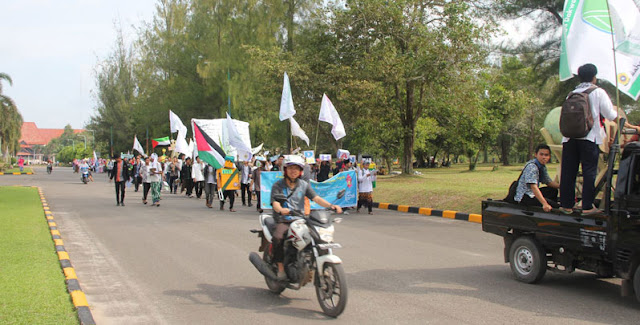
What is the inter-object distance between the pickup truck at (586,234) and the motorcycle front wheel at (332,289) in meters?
2.70

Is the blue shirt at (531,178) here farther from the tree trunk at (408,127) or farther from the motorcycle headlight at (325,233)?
the tree trunk at (408,127)

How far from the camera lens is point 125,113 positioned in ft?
216

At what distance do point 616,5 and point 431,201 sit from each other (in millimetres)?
11060

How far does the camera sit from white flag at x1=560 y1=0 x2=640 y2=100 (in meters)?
7.34

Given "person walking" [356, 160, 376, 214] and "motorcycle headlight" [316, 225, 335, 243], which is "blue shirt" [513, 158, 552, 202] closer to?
"motorcycle headlight" [316, 225, 335, 243]

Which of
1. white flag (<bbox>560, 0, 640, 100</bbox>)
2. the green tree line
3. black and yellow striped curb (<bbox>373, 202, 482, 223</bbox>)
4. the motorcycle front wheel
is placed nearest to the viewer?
the motorcycle front wheel

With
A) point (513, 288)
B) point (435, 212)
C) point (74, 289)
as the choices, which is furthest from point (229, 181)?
point (513, 288)

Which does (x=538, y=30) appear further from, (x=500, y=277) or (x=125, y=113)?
(x=125, y=113)

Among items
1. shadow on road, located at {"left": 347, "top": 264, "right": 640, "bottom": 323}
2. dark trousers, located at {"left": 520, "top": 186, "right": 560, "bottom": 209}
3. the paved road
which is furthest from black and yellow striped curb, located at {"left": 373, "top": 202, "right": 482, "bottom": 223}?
dark trousers, located at {"left": 520, "top": 186, "right": 560, "bottom": 209}

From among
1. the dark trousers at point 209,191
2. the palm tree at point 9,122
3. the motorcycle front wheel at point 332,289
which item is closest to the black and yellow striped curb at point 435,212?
the dark trousers at point 209,191

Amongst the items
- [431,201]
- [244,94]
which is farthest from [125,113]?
[431,201]

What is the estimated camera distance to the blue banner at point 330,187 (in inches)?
650

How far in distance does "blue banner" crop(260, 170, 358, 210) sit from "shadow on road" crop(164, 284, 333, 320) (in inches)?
366

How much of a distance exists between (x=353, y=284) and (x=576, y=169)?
9.54 feet
